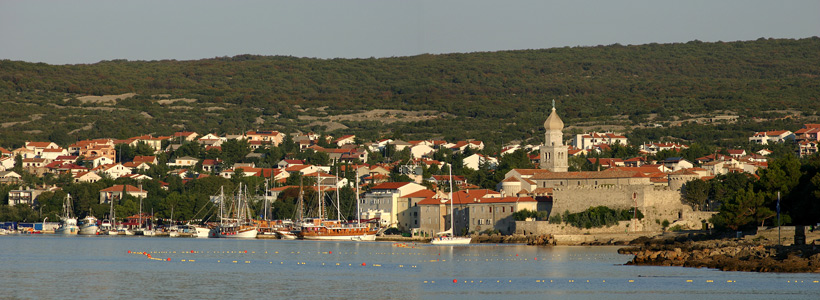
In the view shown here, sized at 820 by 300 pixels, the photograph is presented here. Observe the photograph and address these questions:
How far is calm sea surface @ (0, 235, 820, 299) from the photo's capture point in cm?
3344

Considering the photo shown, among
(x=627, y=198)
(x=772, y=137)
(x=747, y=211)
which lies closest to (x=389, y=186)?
(x=627, y=198)

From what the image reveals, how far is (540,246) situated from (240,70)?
5390 inches

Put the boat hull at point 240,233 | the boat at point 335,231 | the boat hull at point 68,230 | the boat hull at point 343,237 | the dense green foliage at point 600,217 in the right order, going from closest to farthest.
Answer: the dense green foliage at point 600,217 < the boat hull at point 343,237 < the boat at point 335,231 < the boat hull at point 240,233 < the boat hull at point 68,230

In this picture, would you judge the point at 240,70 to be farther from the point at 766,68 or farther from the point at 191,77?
the point at 766,68

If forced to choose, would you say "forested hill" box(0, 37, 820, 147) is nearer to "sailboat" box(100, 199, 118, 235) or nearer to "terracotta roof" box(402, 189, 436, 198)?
"sailboat" box(100, 199, 118, 235)

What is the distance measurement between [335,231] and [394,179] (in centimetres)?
1618

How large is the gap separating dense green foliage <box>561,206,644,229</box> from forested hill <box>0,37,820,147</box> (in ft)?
212

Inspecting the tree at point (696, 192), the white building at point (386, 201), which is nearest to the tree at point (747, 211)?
the tree at point (696, 192)

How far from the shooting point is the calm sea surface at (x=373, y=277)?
33.4 meters

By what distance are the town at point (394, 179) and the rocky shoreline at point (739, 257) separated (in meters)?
13.6

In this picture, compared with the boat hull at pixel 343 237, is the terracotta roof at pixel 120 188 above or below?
above

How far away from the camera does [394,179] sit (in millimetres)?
92312

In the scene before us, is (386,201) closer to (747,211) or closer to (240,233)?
(240,233)

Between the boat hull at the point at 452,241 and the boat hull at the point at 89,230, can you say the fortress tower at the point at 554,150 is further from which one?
the boat hull at the point at 89,230
